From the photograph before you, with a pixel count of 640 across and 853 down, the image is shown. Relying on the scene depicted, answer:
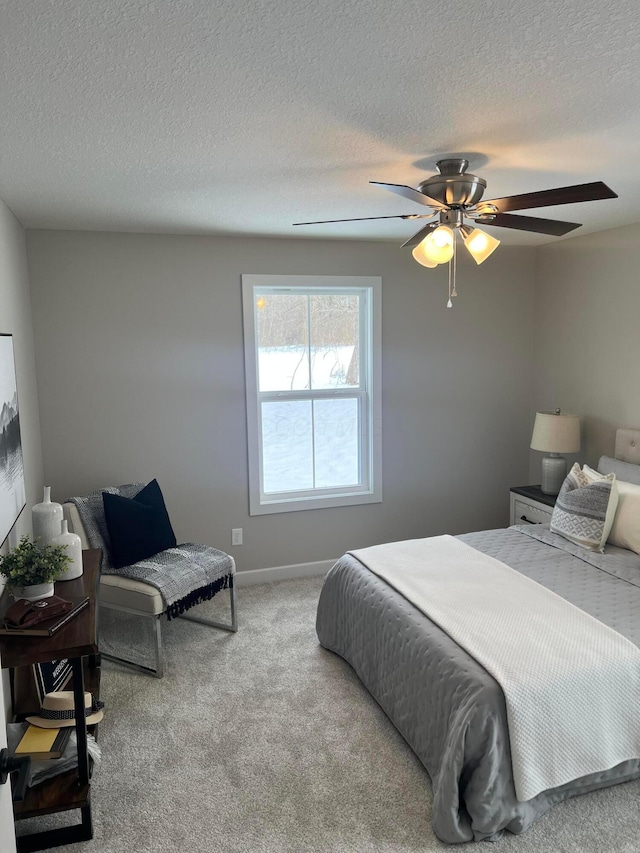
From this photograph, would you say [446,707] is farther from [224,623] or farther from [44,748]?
[224,623]

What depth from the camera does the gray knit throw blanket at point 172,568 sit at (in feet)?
10.7

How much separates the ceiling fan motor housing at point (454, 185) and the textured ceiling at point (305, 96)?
62 millimetres

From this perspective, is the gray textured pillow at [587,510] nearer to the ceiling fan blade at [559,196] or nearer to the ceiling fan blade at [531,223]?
the ceiling fan blade at [531,223]

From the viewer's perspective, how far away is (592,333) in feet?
13.8

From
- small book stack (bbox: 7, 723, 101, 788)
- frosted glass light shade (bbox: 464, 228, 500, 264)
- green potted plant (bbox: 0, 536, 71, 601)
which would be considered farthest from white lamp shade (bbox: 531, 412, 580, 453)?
small book stack (bbox: 7, 723, 101, 788)

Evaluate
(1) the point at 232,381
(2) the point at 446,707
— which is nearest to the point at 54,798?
(2) the point at 446,707

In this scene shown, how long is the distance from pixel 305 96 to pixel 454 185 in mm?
922

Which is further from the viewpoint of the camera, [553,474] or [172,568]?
[553,474]

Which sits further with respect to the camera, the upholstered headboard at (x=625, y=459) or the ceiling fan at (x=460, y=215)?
the upholstered headboard at (x=625, y=459)

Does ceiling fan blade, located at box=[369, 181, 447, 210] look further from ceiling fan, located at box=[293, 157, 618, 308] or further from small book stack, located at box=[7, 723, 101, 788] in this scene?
small book stack, located at box=[7, 723, 101, 788]

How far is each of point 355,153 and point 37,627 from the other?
2061 millimetres

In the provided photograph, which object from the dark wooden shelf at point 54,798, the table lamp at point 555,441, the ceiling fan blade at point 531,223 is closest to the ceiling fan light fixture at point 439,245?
the ceiling fan blade at point 531,223

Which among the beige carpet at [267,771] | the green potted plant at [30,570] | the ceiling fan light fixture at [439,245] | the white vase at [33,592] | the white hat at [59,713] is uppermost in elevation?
the ceiling fan light fixture at [439,245]

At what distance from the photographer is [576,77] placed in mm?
1637
